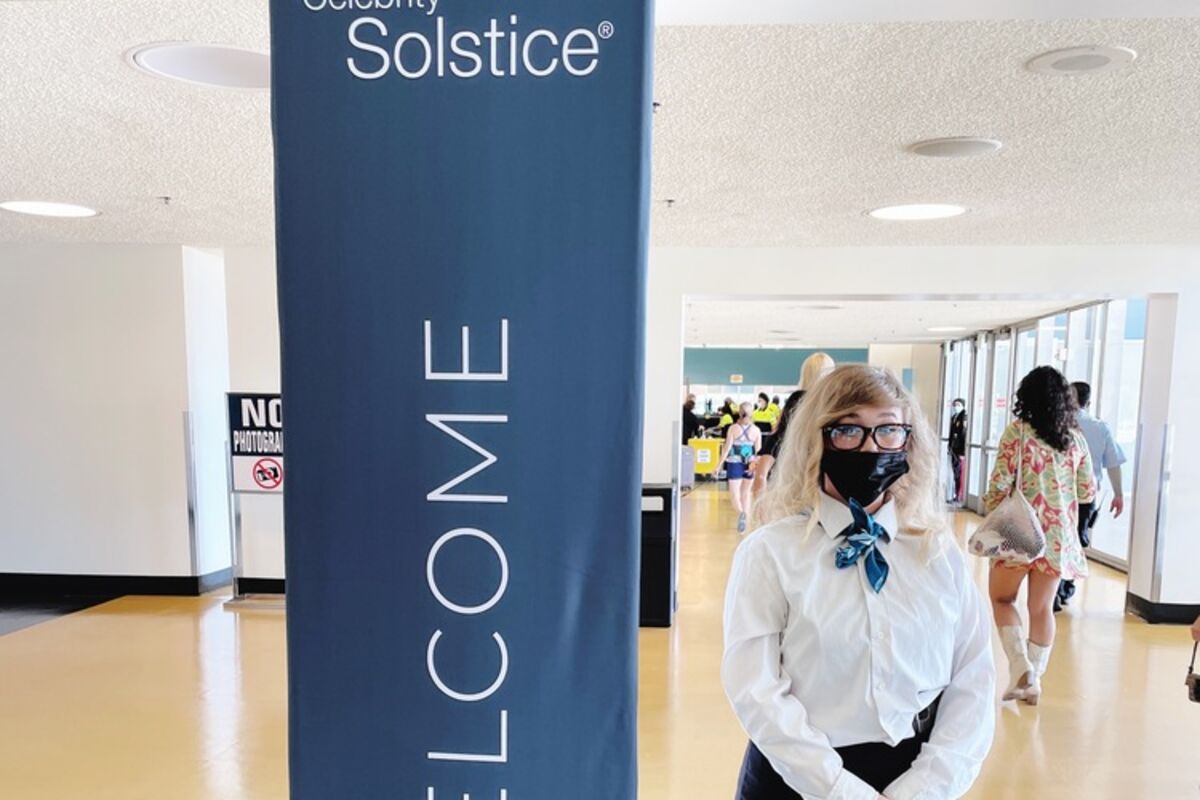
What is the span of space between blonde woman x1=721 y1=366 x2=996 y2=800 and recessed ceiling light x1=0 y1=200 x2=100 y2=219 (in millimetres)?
4640

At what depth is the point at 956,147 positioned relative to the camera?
302 centimetres

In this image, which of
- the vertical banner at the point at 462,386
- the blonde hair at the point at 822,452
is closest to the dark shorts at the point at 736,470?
the blonde hair at the point at 822,452

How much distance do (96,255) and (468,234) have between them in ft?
19.4

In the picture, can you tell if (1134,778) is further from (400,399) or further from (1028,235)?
(400,399)

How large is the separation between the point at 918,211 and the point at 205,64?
142 inches

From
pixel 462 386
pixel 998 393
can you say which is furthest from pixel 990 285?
pixel 998 393

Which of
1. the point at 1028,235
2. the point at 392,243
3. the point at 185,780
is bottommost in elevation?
the point at 185,780

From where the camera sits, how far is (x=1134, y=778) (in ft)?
10.1

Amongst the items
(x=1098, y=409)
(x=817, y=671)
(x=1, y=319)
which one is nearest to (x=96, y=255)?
(x=1, y=319)

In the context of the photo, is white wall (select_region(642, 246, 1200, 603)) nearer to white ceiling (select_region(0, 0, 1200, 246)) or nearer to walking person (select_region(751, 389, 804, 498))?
white ceiling (select_region(0, 0, 1200, 246))

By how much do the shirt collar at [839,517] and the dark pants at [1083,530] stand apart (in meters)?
4.53

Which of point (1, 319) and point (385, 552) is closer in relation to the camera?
point (385, 552)


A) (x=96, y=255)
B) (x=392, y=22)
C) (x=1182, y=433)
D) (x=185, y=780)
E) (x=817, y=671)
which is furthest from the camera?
(x=96, y=255)

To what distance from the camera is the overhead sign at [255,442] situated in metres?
5.24
